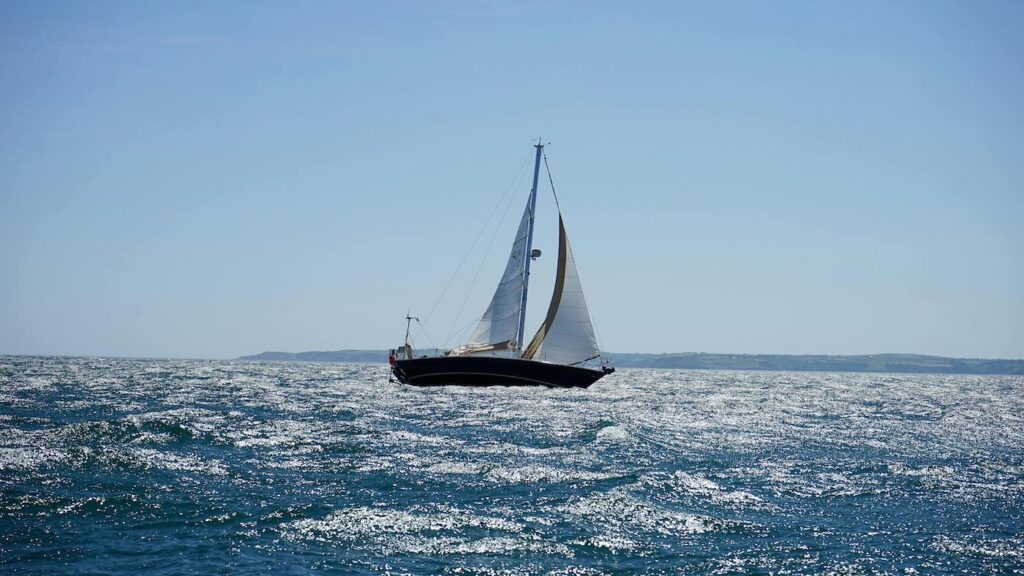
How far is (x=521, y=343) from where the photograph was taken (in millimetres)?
60375

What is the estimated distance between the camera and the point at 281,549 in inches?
538

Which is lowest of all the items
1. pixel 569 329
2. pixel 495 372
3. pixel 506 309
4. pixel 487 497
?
pixel 487 497

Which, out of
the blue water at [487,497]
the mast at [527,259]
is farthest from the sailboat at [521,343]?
the blue water at [487,497]

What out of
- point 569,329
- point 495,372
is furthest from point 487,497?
point 569,329

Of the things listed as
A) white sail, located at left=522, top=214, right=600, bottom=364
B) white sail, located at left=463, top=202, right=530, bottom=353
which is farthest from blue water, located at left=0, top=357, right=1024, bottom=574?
white sail, located at left=463, top=202, right=530, bottom=353

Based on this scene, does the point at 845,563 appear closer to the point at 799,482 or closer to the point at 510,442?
the point at 799,482

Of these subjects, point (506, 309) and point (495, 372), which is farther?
point (506, 309)

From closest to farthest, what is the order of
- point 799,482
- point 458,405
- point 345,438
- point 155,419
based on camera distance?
point 799,482 → point 345,438 → point 155,419 → point 458,405

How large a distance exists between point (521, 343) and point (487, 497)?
138 feet

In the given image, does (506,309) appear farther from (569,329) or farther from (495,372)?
(495,372)

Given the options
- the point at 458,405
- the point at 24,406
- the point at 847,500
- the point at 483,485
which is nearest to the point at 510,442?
the point at 483,485

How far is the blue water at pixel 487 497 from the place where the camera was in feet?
44.7

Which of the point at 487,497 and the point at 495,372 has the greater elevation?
the point at 495,372

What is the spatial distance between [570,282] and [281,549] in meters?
46.1
